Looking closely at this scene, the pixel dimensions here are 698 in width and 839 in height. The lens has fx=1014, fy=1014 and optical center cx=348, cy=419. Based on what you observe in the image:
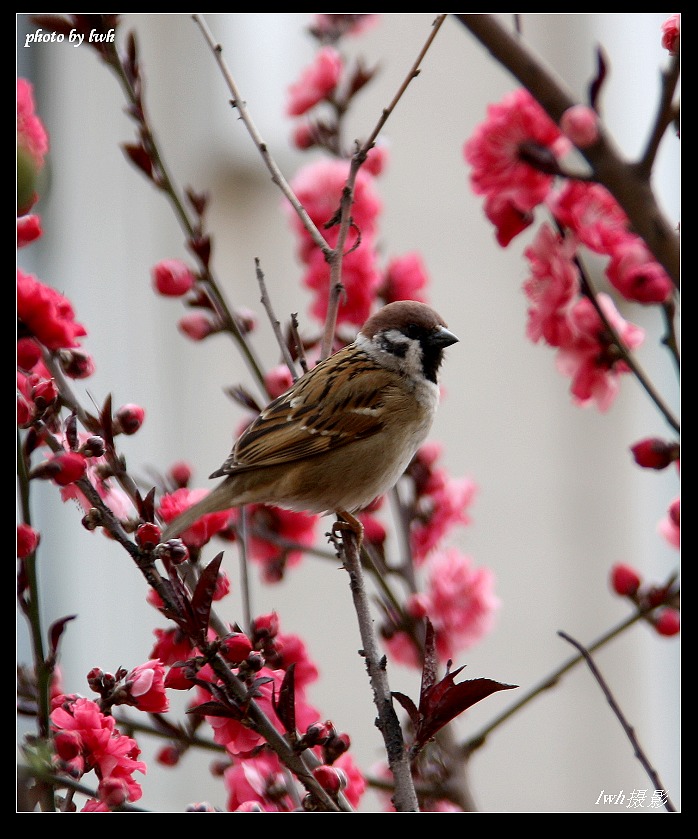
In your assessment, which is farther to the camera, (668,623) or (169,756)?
(668,623)

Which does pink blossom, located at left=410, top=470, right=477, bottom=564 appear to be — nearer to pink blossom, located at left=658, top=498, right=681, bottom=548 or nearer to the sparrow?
the sparrow

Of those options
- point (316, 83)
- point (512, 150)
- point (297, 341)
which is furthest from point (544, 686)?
point (316, 83)

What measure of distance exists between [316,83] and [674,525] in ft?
2.84

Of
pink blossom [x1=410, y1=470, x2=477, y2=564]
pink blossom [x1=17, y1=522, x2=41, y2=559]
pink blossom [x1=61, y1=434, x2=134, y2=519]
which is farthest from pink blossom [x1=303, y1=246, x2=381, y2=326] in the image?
pink blossom [x1=17, y1=522, x2=41, y2=559]

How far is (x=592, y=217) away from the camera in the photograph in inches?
47.4

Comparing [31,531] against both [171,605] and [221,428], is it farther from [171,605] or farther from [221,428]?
[221,428]

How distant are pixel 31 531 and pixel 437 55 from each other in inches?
124

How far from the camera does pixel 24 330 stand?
37.5 inches

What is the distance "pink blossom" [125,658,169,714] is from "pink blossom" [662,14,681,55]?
2.53 ft

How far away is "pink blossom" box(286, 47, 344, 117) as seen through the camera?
154 cm

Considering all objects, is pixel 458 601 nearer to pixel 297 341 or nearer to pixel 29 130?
pixel 297 341

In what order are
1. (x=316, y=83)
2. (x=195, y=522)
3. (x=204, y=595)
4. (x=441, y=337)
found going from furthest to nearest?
(x=441, y=337)
(x=316, y=83)
(x=195, y=522)
(x=204, y=595)
